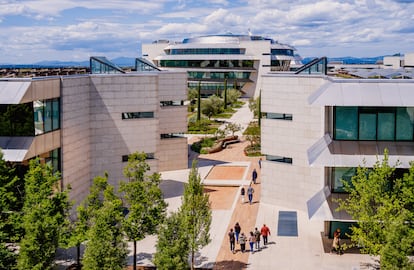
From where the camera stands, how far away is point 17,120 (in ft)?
87.0

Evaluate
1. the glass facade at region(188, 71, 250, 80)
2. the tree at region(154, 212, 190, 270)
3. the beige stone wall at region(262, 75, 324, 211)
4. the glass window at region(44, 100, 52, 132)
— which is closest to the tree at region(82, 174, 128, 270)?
the tree at region(154, 212, 190, 270)

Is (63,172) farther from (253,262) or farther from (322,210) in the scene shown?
(322,210)

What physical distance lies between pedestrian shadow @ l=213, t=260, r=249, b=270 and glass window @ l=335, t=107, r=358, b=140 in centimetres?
864

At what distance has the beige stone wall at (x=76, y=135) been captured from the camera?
1188 inches

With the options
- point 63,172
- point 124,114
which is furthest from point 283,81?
point 63,172

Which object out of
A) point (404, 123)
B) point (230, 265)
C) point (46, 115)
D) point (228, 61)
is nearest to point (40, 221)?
point (46, 115)

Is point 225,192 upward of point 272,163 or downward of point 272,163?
downward

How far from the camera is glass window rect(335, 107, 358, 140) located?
2734 cm

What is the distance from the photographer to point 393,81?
85.9 feet

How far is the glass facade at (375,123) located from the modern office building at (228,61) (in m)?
92.4

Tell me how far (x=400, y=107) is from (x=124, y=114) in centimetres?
1835

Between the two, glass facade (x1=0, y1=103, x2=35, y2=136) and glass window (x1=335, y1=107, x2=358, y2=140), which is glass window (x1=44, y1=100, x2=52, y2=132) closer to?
glass facade (x1=0, y1=103, x2=35, y2=136)

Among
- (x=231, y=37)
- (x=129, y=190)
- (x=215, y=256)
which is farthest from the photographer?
(x=231, y=37)

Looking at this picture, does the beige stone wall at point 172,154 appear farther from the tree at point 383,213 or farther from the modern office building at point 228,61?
the modern office building at point 228,61
